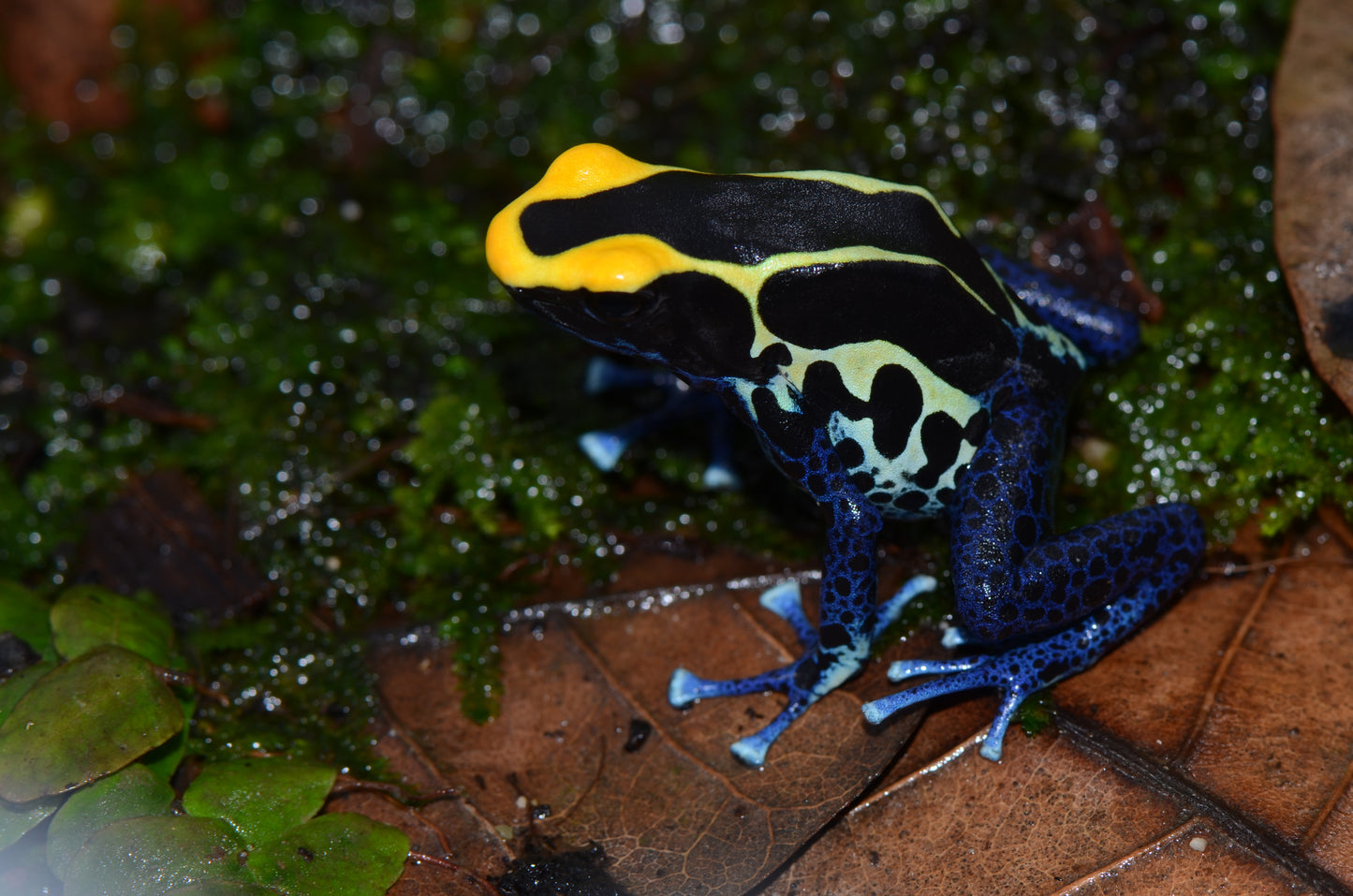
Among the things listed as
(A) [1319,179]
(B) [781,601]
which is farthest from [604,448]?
(A) [1319,179]

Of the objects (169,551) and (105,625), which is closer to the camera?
(105,625)

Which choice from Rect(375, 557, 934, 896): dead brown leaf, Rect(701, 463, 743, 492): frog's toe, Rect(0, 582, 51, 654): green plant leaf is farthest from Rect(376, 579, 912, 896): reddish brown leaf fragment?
Rect(0, 582, 51, 654): green plant leaf

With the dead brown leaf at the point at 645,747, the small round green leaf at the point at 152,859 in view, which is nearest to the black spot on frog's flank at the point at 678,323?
the dead brown leaf at the point at 645,747

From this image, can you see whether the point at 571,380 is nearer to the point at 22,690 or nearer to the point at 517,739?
the point at 517,739

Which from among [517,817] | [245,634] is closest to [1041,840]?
[517,817]

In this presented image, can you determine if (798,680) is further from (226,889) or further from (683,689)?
(226,889)

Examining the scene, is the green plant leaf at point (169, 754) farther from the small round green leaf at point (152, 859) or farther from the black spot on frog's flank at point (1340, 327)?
the black spot on frog's flank at point (1340, 327)
